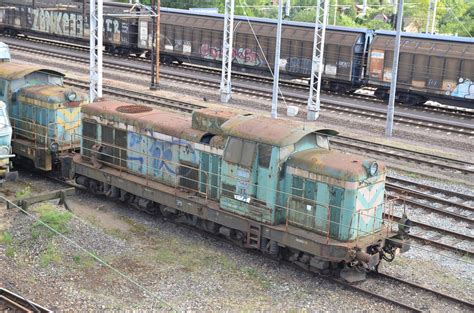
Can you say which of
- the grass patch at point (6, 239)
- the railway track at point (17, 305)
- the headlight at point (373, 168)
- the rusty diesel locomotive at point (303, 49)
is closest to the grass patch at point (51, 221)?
the grass patch at point (6, 239)

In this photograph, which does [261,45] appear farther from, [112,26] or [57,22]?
[57,22]

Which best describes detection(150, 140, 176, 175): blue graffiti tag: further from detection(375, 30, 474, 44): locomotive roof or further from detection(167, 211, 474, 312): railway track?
detection(375, 30, 474, 44): locomotive roof

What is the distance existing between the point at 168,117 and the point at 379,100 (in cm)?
1966

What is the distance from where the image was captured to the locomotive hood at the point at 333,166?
43.3 feet

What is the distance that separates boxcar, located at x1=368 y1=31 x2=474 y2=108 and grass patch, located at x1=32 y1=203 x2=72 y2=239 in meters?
22.5

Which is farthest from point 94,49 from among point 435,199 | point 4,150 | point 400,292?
point 400,292

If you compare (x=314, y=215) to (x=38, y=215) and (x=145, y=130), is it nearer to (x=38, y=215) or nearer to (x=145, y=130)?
(x=145, y=130)

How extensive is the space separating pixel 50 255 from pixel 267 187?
494 centimetres

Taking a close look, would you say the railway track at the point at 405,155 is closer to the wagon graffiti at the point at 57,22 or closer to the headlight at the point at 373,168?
the headlight at the point at 373,168

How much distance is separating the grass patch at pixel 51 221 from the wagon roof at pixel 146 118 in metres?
3.07

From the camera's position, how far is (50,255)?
1387 centimetres

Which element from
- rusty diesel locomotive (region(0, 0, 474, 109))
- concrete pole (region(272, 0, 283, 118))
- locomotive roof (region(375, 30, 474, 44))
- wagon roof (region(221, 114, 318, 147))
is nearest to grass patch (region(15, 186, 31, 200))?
wagon roof (region(221, 114, 318, 147))

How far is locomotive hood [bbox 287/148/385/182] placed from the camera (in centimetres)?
1321

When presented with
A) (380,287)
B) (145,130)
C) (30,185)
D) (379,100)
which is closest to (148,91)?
(379,100)
